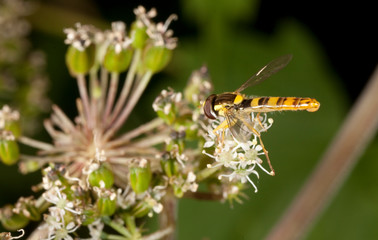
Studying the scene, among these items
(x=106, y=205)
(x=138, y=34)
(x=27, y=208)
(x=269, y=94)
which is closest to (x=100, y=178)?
(x=106, y=205)

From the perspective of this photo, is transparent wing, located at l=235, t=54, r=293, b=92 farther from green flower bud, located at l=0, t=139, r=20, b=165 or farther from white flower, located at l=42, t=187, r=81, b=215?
green flower bud, located at l=0, t=139, r=20, b=165

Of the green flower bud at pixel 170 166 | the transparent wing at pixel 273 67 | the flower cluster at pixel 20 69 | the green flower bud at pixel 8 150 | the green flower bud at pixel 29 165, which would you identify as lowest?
the green flower bud at pixel 170 166

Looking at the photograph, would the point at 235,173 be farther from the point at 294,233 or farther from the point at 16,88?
the point at 16,88

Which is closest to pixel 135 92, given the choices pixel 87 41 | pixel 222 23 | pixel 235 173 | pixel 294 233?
pixel 87 41

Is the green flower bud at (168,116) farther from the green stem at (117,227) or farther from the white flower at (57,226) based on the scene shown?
the white flower at (57,226)

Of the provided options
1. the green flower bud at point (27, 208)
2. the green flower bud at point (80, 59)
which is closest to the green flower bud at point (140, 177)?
the green flower bud at point (27, 208)

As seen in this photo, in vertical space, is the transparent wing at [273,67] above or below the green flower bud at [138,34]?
below
